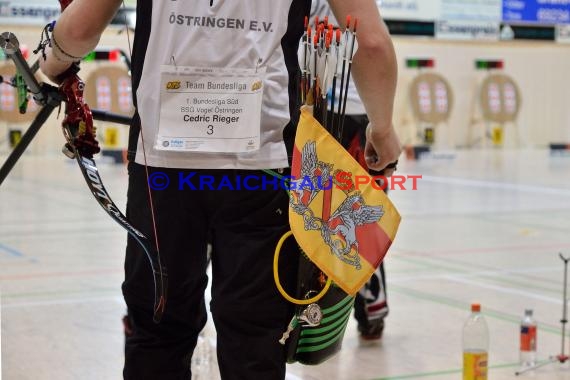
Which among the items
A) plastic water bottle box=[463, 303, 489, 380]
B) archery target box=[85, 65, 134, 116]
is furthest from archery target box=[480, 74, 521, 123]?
plastic water bottle box=[463, 303, 489, 380]

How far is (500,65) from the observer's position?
1648cm

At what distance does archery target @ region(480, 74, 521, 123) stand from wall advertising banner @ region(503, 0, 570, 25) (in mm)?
1098

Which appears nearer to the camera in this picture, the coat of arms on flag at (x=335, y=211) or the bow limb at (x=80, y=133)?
the coat of arms on flag at (x=335, y=211)

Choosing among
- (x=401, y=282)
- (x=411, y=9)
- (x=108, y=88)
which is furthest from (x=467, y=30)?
(x=401, y=282)

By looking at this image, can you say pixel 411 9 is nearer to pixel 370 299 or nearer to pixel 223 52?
pixel 370 299

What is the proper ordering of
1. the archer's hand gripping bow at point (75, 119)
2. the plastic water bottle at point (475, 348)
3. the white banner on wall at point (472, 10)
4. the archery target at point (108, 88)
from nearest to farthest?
the archer's hand gripping bow at point (75, 119)
the plastic water bottle at point (475, 348)
the archery target at point (108, 88)
the white banner on wall at point (472, 10)

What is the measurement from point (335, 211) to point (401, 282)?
3.10 m

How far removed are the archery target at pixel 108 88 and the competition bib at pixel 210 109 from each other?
1240 cm

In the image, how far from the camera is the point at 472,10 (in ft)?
54.2

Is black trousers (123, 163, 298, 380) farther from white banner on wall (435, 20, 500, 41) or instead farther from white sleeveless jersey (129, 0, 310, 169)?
white banner on wall (435, 20, 500, 41)

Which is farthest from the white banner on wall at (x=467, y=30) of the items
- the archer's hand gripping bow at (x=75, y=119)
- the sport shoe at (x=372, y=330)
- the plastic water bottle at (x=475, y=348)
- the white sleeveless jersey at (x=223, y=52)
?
the white sleeveless jersey at (x=223, y=52)

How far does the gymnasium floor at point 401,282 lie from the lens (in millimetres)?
3436

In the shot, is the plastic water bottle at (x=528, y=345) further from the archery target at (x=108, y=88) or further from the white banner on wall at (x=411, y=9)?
the white banner on wall at (x=411, y=9)

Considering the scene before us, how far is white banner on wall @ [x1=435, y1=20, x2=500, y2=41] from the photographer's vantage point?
16.4m
